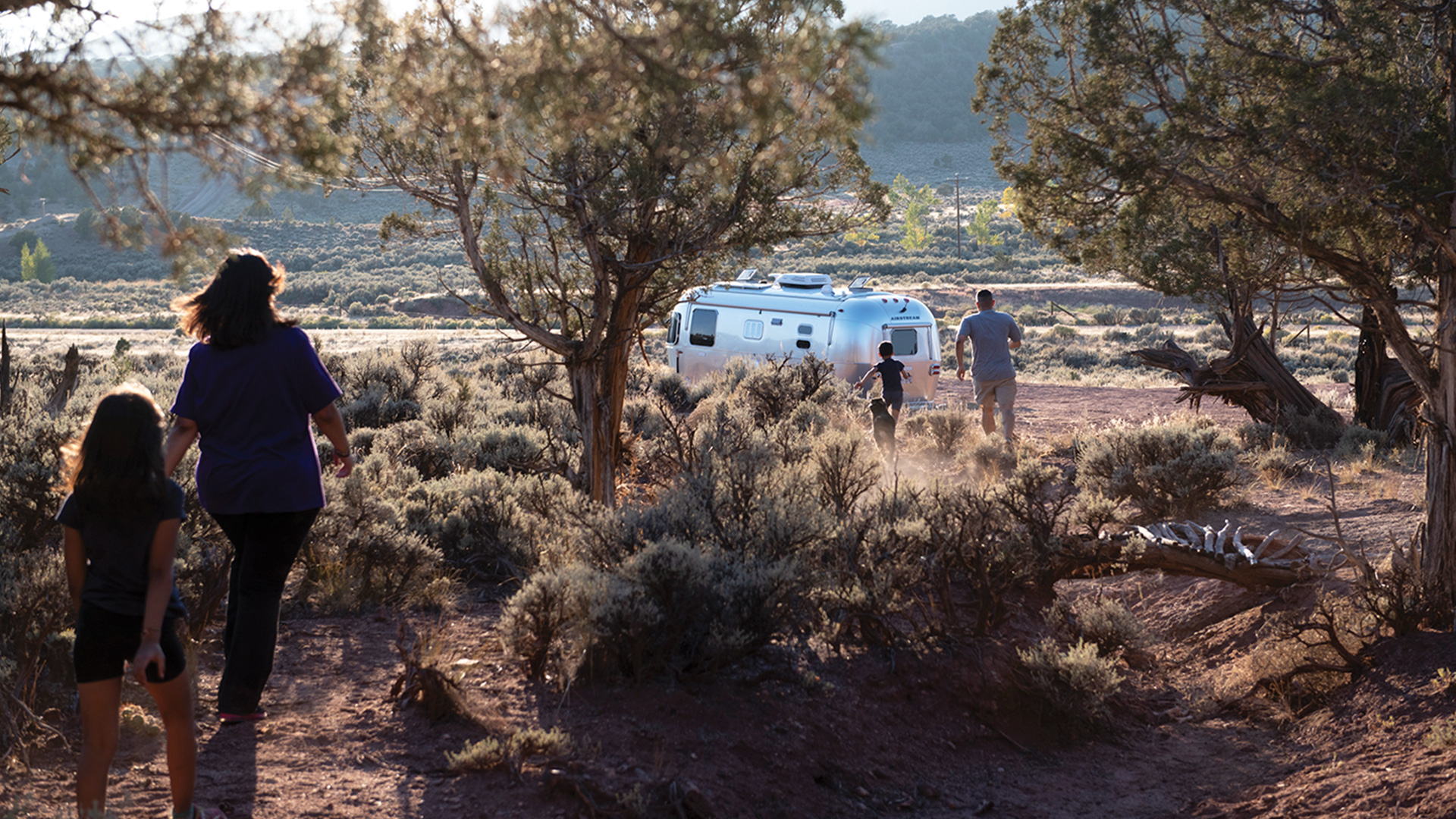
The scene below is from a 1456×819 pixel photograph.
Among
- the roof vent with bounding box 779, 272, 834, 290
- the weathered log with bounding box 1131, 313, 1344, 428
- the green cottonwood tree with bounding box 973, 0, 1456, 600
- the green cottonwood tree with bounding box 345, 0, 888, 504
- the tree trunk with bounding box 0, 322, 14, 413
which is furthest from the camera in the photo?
the roof vent with bounding box 779, 272, 834, 290

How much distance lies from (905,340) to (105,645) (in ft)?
51.9

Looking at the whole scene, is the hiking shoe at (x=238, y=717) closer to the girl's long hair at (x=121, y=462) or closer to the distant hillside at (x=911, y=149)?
the girl's long hair at (x=121, y=462)

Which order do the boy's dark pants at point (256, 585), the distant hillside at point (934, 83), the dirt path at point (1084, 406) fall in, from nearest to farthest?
the boy's dark pants at point (256, 585)
the dirt path at point (1084, 406)
the distant hillside at point (934, 83)

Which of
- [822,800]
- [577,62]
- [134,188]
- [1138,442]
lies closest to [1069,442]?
[1138,442]

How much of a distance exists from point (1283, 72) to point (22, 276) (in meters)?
81.4

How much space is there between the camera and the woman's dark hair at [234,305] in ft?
11.7

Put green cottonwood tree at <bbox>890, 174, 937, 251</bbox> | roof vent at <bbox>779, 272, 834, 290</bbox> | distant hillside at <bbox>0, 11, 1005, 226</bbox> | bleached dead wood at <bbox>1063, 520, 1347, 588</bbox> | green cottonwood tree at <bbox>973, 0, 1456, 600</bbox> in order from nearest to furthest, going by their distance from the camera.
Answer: green cottonwood tree at <bbox>973, 0, 1456, 600</bbox> < bleached dead wood at <bbox>1063, 520, 1347, 588</bbox> < roof vent at <bbox>779, 272, 834, 290</bbox> < green cottonwood tree at <bbox>890, 174, 937, 251</bbox> < distant hillside at <bbox>0, 11, 1005, 226</bbox>

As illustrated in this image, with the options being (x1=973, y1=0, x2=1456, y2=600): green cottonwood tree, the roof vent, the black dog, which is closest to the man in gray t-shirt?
the black dog

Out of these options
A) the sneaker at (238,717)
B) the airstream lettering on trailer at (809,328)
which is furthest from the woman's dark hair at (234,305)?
the airstream lettering on trailer at (809,328)

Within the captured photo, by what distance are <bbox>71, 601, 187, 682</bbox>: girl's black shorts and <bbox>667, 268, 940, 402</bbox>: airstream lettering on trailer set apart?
14.5m

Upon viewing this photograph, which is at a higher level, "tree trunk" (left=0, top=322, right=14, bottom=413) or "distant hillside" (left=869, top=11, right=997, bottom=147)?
"distant hillside" (left=869, top=11, right=997, bottom=147)

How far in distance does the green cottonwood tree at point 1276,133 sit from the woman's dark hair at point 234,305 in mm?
3673

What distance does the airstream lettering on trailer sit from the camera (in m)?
17.8

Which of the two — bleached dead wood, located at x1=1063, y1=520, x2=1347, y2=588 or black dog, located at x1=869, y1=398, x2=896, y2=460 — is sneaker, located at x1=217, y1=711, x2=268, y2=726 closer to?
bleached dead wood, located at x1=1063, y1=520, x2=1347, y2=588
